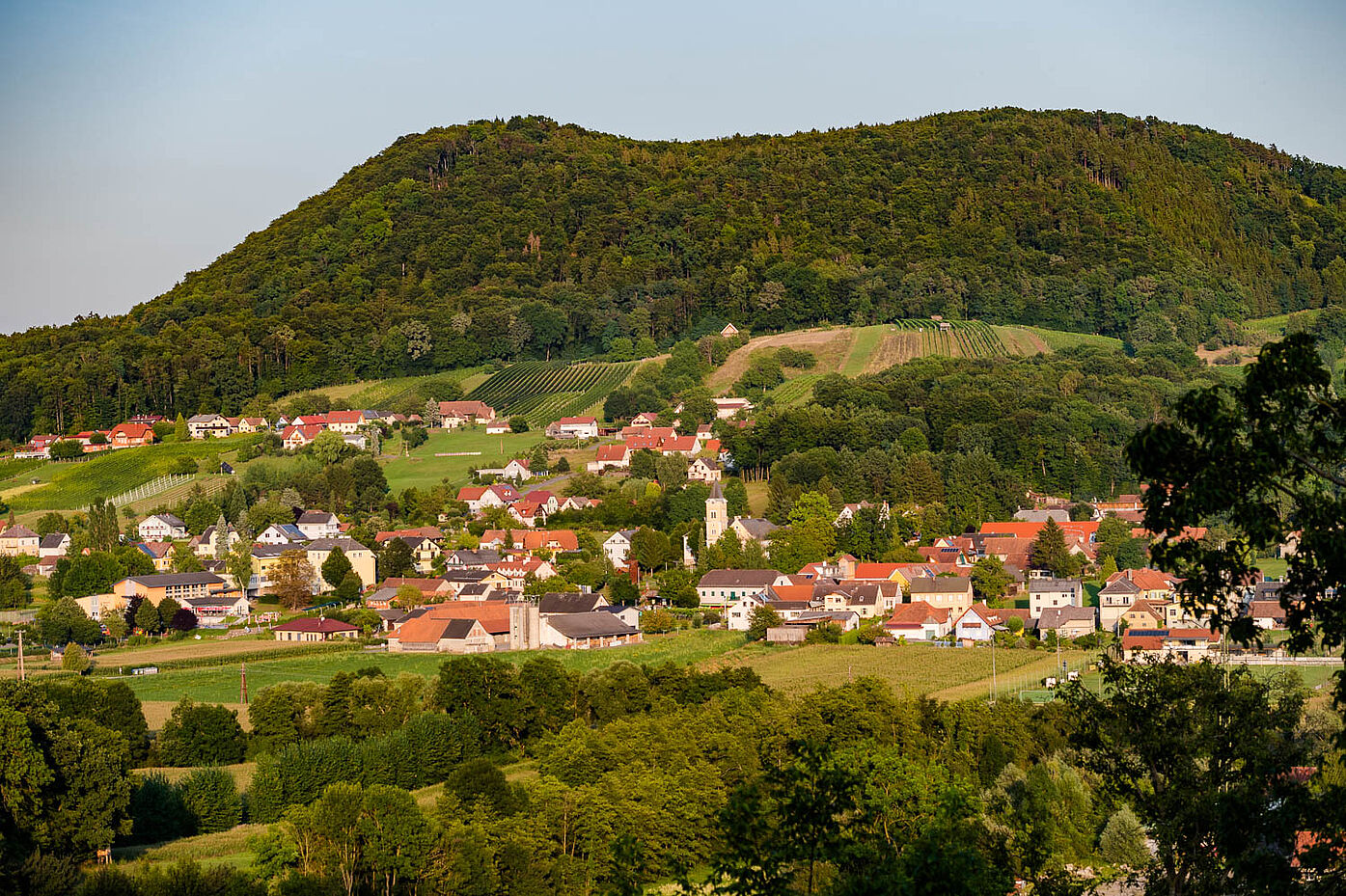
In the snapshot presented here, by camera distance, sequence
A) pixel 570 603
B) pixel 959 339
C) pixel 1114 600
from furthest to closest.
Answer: pixel 959 339
pixel 570 603
pixel 1114 600

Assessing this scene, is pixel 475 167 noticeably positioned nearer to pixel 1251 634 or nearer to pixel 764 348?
pixel 764 348

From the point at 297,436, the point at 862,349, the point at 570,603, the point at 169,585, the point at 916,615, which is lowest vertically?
the point at 916,615

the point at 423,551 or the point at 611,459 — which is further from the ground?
the point at 611,459

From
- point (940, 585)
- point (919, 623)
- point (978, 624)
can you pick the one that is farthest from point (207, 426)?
point (978, 624)

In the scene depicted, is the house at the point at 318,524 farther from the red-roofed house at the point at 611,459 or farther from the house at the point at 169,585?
the red-roofed house at the point at 611,459

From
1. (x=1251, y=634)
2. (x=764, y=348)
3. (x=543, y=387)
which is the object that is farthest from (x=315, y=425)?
(x=1251, y=634)

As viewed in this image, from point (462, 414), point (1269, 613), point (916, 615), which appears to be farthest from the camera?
point (462, 414)

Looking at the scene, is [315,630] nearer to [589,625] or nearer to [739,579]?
[589,625]

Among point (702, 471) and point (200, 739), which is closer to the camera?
point (200, 739)

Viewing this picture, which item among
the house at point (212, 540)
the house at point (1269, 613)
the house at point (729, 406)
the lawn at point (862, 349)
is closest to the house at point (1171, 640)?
the house at point (1269, 613)
